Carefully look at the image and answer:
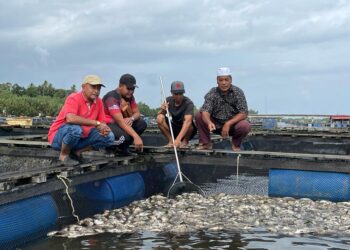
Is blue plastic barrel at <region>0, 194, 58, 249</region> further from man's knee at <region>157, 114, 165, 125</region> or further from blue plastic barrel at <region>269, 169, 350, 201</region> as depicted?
blue plastic barrel at <region>269, 169, 350, 201</region>

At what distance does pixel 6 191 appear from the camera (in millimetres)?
5422

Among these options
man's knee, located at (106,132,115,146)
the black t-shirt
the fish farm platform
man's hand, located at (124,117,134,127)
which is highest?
the black t-shirt

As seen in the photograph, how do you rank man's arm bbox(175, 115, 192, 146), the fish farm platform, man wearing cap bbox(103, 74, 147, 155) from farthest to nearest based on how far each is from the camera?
man's arm bbox(175, 115, 192, 146), man wearing cap bbox(103, 74, 147, 155), the fish farm platform

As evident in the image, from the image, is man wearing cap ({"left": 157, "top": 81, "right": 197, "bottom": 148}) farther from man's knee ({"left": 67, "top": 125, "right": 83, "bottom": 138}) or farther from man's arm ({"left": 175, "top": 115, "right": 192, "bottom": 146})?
man's knee ({"left": 67, "top": 125, "right": 83, "bottom": 138})

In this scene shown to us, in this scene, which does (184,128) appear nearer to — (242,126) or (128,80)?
(242,126)

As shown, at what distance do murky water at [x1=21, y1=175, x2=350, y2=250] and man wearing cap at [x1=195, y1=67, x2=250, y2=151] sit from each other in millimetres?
3292

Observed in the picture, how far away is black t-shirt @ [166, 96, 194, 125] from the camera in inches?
368

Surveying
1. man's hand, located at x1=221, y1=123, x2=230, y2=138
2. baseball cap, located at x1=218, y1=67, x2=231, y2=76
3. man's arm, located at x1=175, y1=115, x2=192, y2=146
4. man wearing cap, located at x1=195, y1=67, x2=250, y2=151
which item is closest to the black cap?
man's arm, located at x1=175, y1=115, x2=192, y2=146

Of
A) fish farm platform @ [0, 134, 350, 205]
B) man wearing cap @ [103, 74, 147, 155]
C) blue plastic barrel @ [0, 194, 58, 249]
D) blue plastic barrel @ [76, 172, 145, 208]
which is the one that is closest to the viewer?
blue plastic barrel @ [0, 194, 58, 249]

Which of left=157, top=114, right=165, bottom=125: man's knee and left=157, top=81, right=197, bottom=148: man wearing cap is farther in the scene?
left=157, top=114, right=165, bottom=125: man's knee

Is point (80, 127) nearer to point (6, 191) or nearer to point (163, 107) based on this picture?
point (6, 191)

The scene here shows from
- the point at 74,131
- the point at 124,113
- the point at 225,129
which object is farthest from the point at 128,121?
the point at 225,129

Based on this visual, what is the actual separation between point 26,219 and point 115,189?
6.88 feet

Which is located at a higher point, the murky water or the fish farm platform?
the fish farm platform
